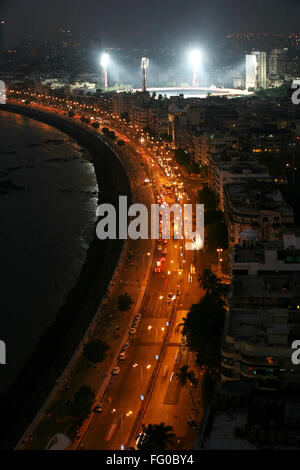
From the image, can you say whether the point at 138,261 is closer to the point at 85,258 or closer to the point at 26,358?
the point at 85,258

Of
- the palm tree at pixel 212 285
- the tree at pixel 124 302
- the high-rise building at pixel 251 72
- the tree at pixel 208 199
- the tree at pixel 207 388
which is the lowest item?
the tree at pixel 207 388

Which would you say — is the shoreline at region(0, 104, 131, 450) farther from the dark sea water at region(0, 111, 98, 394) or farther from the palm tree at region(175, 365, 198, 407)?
the palm tree at region(175, 365, 198, 407)

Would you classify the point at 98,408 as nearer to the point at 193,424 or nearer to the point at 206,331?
the point at 193,424

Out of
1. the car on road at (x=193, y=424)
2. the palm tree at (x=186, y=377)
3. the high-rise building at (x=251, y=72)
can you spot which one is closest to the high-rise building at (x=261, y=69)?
the high-rise building at (x=251, y=72)

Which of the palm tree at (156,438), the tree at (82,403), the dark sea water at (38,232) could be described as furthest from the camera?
the dark sea water at (38,232)

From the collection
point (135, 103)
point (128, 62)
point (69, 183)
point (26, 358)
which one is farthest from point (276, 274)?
point (128, 62)

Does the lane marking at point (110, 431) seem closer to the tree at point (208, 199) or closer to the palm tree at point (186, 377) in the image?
the palm tree at point (186, 377)
